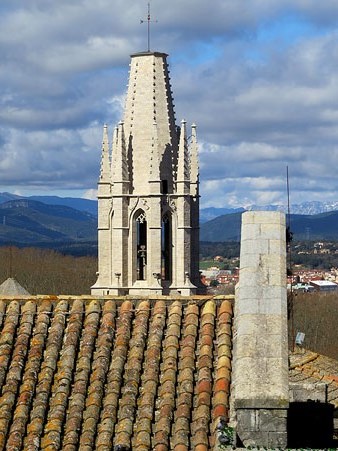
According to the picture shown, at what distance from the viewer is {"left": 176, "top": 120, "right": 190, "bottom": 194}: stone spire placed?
59719mm

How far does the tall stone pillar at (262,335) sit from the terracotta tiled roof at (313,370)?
6.77m

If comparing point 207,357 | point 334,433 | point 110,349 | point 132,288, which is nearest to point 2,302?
point 110,349

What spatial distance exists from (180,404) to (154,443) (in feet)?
2.33

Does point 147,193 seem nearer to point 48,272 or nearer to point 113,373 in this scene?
point 113,373

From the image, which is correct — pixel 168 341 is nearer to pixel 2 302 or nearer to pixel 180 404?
pixel 180 404

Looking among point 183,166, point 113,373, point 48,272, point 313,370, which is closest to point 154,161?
point 183,166

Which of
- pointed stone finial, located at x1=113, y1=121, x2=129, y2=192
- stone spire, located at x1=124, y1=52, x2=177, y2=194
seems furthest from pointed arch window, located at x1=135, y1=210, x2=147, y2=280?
pointed stone finial, located at x1=113, y1=121, x2=129, y2=192

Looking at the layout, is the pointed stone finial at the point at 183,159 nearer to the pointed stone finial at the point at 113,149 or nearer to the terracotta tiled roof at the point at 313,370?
the pointed stone finial at the point at 113,149

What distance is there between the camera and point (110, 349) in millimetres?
15781

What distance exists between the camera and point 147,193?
5925 centimetres

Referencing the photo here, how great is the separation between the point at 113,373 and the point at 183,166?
44.9 m

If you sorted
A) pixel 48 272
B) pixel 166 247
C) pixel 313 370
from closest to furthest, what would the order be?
pixel 313 370, pixel 166 247, pixel 48 272

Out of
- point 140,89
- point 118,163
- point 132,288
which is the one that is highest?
point 140,89

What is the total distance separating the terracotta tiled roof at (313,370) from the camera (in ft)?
76.1
